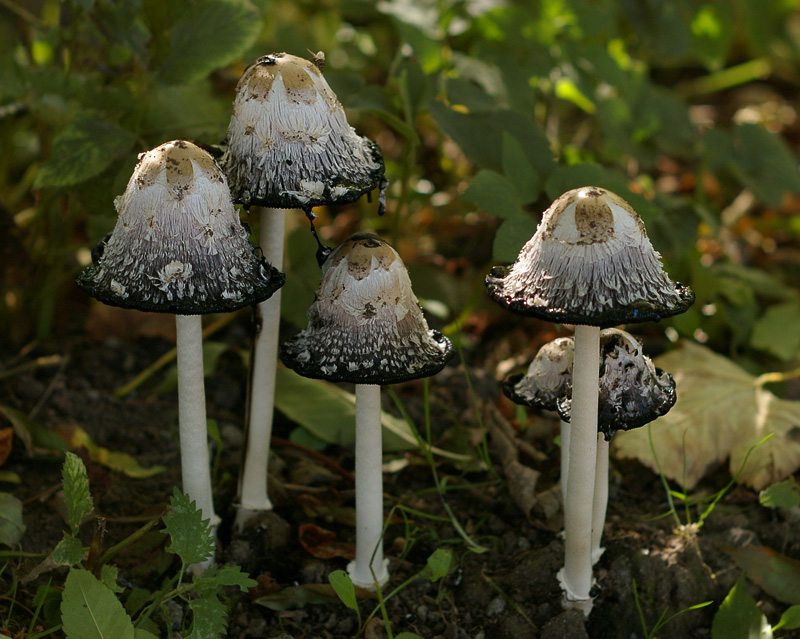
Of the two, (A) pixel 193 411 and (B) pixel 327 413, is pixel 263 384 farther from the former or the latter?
(B) pixel 327 413

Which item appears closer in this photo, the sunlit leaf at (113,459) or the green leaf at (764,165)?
the sunlit leaf at (113,459)

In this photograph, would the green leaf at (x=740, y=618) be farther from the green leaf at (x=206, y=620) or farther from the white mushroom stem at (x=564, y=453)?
the green leaf at (x=206, y=620)

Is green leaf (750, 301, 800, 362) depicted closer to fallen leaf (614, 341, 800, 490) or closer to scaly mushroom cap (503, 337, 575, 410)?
fallen leaf (614, 341, 800, 490)

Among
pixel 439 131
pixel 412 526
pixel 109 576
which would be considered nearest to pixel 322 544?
pixel 412 526

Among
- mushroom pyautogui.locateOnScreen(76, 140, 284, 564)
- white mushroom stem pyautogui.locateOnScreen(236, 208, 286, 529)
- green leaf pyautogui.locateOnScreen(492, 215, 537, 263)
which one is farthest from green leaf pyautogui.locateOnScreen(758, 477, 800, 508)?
mushroom pyautogui.locateOnScreen(76, 140, 284, 564)

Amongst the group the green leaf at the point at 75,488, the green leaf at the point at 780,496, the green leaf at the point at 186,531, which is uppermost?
the green leaf at the point at 75,488

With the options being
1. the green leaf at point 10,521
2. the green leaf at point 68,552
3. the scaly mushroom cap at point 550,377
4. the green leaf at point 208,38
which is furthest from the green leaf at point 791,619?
the green leaf at point 208,38
